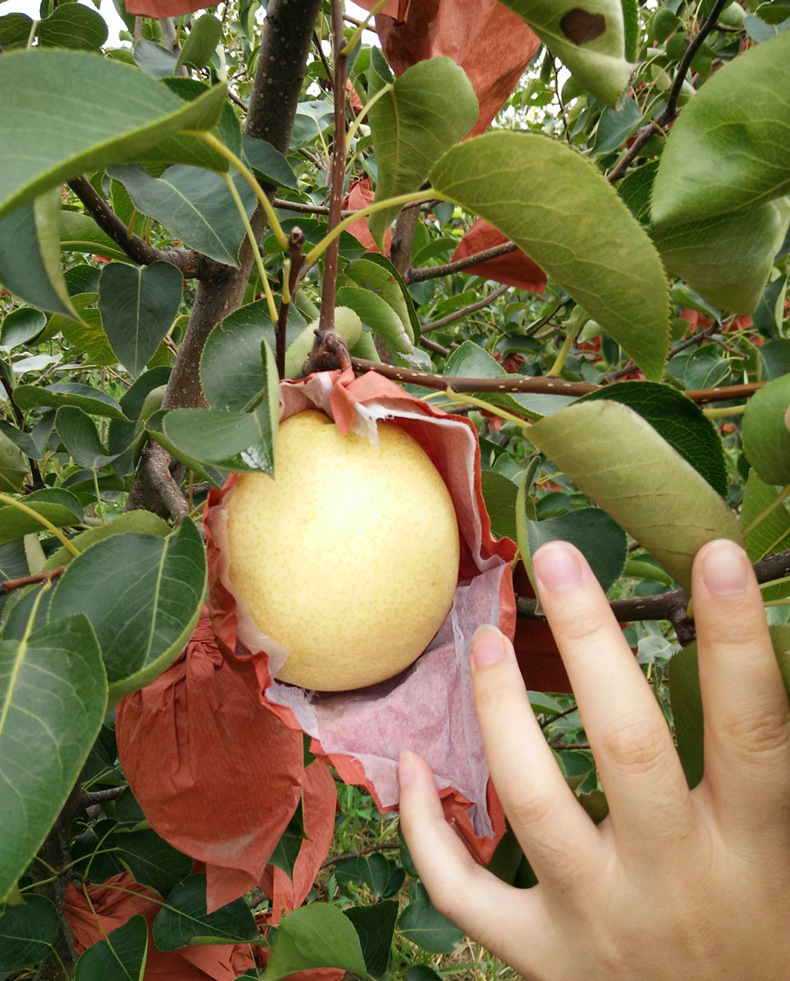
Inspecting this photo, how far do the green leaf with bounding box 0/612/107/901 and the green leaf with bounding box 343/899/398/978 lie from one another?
26.4 inches

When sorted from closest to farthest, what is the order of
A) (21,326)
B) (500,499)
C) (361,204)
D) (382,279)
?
(500,499) < (382,279) < (21,326) < (361,204)

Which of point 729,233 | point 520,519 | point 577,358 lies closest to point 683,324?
point 577,358

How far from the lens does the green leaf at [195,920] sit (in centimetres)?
85

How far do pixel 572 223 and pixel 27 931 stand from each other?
2.93 ft

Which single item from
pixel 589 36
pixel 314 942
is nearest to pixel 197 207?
pixel 589 36

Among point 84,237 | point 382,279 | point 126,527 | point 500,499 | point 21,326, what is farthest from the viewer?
point 21,326

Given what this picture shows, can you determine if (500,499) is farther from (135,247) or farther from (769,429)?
(135,247)

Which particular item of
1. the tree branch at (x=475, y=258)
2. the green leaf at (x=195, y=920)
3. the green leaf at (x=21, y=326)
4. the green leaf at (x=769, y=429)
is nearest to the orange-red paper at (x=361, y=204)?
the tree branch at (x=475, y=258)

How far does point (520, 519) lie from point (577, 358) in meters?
1.40

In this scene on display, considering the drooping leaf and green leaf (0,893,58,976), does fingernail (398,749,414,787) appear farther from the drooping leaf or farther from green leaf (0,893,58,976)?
green leaf (0,893,58,976)

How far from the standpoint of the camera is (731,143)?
1.40 ft

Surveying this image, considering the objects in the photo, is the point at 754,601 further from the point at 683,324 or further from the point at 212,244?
the point at 683,324

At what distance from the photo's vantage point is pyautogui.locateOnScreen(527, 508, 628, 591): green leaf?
1.80 feet

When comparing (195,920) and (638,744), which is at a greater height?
(638,744)
